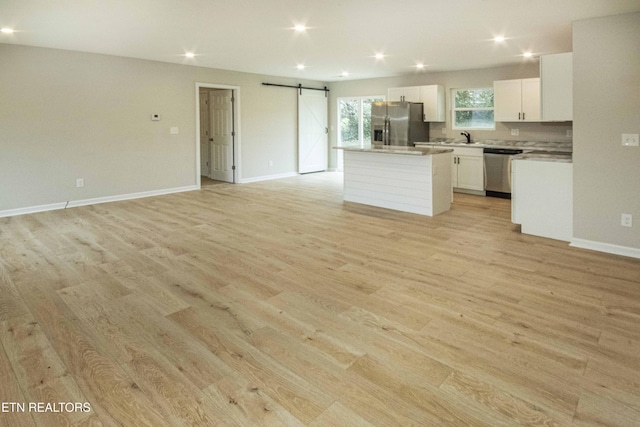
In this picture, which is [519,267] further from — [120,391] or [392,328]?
[120,391]

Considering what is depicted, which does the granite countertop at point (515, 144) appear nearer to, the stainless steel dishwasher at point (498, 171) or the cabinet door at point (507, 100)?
the stainless steel dishwasher at point (498, 171)

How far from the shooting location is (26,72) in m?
5.94

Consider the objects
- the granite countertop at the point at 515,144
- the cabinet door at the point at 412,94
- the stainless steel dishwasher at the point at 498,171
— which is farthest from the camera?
the cabinet door at the point at 412,94

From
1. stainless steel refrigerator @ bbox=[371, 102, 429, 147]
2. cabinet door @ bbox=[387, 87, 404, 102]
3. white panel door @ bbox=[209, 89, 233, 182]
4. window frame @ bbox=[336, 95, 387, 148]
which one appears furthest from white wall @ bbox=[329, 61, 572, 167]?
white panel door @ bbox=[209, 89, 233, 182]

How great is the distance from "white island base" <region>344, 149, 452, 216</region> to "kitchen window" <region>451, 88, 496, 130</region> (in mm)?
2524

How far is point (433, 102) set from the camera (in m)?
8.32

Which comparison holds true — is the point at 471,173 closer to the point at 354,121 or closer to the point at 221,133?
the point at 354,121

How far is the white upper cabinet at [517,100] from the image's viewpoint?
7.02m

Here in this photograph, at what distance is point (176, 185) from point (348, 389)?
22.2 ft

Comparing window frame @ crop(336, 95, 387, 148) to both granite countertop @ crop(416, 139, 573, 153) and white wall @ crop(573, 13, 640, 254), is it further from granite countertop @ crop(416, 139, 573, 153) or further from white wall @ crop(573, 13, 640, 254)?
white wall @ crop(573, 13, 640, 254)

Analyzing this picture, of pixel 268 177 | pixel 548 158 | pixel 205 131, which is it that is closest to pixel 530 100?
pixel 548 158

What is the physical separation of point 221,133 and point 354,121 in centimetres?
345

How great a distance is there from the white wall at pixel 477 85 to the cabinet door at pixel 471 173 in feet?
2.35

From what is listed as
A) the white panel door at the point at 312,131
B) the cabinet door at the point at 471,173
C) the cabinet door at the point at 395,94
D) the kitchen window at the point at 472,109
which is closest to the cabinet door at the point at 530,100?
the kitchen window at the point at 472,109
